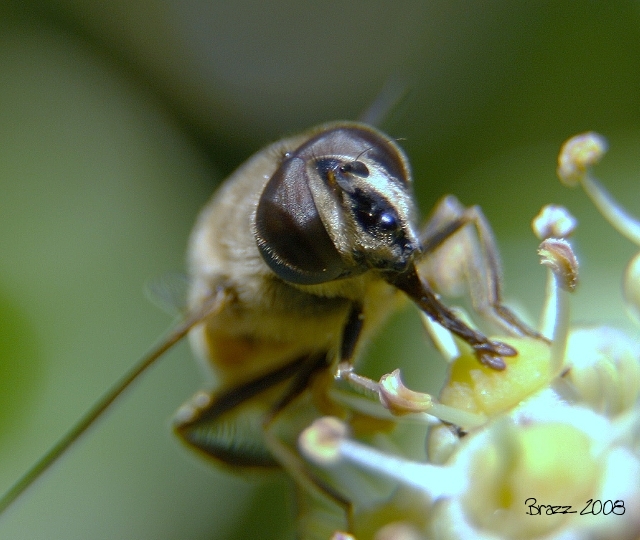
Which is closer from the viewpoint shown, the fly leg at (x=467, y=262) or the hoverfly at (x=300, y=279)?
the hoverfly at (x=300, y=279)

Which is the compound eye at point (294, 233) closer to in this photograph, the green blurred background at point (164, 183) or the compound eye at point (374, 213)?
the compound eye at point (374, 213)

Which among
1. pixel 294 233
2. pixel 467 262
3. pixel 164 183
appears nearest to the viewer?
pixel 294 233

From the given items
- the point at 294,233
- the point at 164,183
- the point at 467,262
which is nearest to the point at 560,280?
the point at 467,262

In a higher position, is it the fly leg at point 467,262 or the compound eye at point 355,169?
the fly leg at point 467,262

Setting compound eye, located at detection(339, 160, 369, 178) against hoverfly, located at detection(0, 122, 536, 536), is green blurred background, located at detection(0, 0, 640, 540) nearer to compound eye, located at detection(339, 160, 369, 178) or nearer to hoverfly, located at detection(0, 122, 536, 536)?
hoverfly, located at detection(0, 122, 536, 536)

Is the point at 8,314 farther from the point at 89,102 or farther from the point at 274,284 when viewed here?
the point at 274,284

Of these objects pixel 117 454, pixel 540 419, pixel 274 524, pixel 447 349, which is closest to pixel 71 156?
pixel 117 454

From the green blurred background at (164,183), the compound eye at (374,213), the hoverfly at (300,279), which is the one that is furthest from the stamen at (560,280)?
the green blurred background at (164,183)

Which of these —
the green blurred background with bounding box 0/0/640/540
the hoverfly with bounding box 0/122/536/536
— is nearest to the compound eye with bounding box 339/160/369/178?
the hoverfly with bounding box 0/122/536/536

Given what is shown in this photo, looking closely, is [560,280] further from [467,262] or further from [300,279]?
[300,279]
